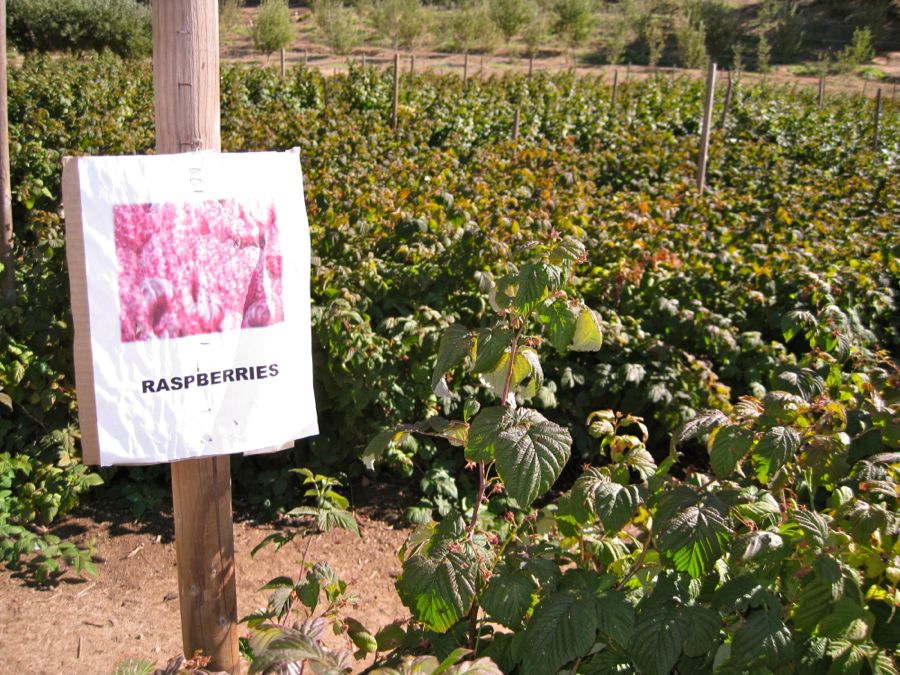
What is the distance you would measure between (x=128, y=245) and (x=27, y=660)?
69.6 inches

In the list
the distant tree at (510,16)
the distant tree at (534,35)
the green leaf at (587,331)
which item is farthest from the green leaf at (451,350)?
the distant tree at (510,16)

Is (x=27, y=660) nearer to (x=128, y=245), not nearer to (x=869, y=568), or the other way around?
(x=128, y=245)

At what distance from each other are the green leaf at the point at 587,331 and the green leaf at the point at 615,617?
556 mm

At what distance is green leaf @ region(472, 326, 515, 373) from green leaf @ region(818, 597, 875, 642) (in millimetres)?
852

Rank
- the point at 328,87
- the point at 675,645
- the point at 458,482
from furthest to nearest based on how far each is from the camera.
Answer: the point at 328,87
the point at 458,482
the point at 675,645

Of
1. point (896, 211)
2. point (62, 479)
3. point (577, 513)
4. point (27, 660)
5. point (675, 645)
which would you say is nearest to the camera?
point (675, 645)

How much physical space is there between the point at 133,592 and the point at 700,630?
94.0 inches

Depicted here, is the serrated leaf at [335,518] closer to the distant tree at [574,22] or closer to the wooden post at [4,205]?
the wooden post at [4,205]

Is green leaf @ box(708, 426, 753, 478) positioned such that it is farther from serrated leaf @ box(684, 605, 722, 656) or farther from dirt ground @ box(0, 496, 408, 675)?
dirt ground @ box(0, 496, 408, 675)

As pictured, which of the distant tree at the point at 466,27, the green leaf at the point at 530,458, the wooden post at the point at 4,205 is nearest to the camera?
the green leaf at the point at 530,458

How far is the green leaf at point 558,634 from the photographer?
5.72 feet

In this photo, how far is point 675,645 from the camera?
1710 millimetres

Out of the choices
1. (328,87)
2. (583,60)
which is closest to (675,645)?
(328,87)

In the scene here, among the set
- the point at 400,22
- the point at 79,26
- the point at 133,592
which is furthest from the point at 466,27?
the point at 133,592
